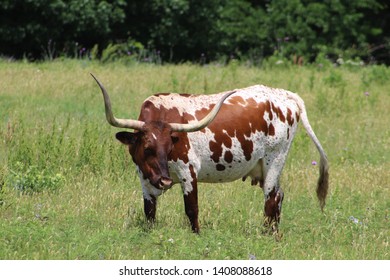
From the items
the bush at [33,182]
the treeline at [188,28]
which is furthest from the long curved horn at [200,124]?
the treeline at [188,28]

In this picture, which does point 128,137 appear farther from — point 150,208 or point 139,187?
point 139,187

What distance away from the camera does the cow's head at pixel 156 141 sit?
7805mm

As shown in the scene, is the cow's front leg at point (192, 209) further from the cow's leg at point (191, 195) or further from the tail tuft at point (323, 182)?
the tail tuft at point (323, 182)

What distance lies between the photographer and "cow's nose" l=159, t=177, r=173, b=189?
25.3ft

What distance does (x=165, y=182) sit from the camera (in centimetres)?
771

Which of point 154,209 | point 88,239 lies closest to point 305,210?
point 154,209

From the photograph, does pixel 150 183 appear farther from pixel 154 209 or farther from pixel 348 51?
pixel 348 51

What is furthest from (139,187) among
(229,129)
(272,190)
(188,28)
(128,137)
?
(188,28)

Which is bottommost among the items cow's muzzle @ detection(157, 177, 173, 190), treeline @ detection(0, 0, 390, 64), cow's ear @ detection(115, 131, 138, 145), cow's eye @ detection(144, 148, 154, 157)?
treeline @ detection(0, 0, 390, 64)

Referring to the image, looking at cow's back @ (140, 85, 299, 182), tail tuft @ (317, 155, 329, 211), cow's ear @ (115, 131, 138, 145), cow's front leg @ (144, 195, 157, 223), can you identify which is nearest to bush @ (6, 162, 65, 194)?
cow's front leg @ (144, 195, 157, 223)

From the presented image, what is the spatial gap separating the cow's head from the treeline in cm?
1497

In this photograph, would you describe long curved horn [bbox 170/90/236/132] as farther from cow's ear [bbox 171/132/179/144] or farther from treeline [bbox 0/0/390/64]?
treeline [bbox 0/0/390/64]

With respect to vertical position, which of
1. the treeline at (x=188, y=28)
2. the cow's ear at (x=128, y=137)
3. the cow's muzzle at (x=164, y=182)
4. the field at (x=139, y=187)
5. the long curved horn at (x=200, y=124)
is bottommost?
the treeline at (x=188, y=28)

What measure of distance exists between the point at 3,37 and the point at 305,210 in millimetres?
15579
